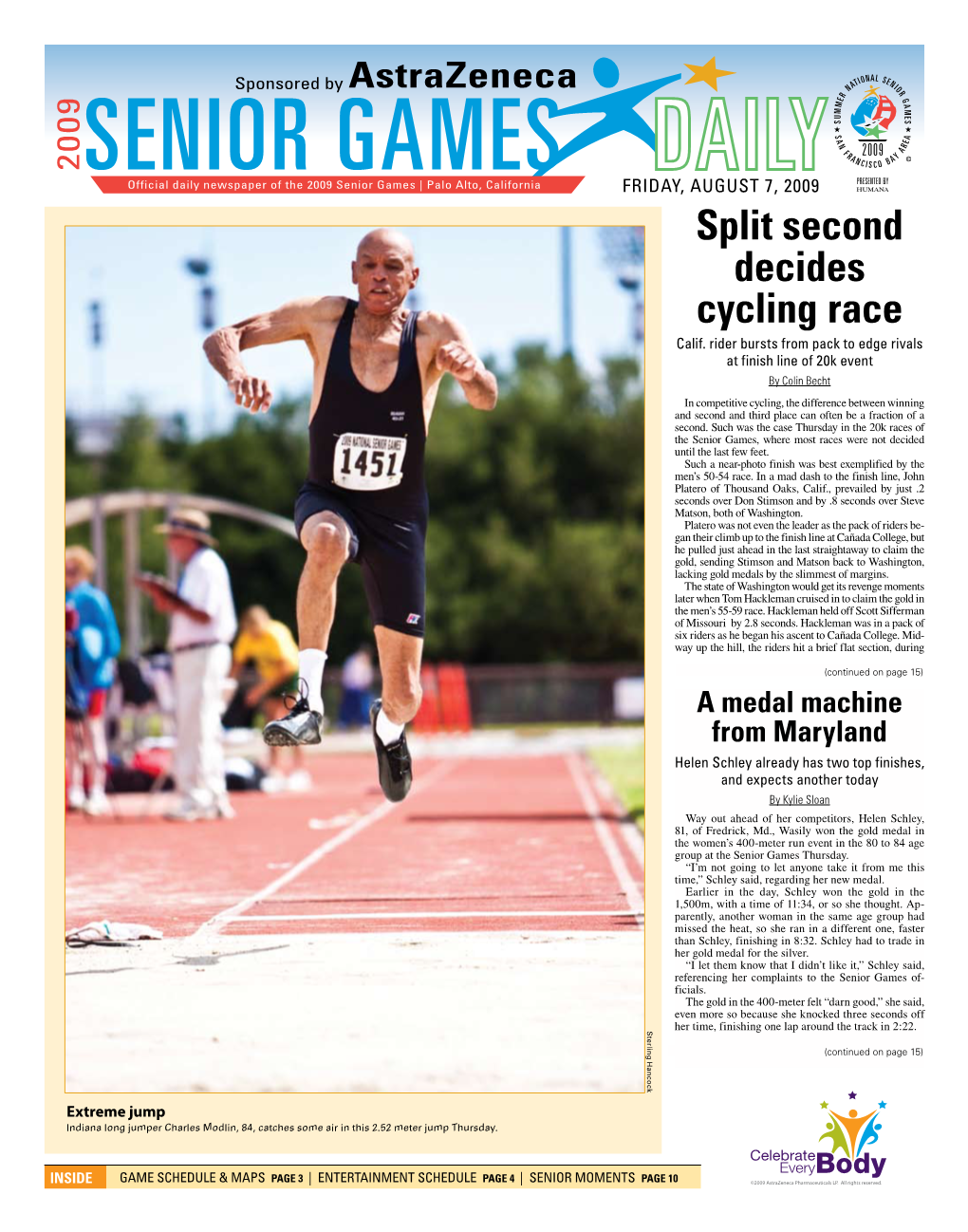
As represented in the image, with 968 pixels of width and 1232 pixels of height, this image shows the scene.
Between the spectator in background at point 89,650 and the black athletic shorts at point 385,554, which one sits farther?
Result: the spectator in background at point 89,650

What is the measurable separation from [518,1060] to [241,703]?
1390 cm

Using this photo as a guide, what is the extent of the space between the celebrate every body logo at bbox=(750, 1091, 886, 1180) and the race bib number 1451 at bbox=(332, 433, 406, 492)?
10.3 feet

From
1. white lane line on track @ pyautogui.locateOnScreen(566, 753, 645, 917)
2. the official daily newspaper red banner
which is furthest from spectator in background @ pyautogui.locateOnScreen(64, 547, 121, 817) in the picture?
the official daily newspaper red banner

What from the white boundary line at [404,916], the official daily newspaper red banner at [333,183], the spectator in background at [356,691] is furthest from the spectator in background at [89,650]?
the spectator in background at [356,691]

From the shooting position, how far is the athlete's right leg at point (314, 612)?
7203mm

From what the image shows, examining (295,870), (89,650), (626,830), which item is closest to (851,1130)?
(295,870)

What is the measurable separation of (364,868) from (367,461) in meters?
4.22

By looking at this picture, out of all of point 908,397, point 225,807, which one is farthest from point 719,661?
point 225,807

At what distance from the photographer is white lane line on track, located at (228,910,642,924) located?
332 inches

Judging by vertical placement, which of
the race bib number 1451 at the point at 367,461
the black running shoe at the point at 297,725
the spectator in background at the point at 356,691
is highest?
the race bib number 1451 at the point at 367,461

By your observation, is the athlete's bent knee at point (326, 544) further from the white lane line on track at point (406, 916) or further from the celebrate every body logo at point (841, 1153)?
the celebrate every body logo at point (841, 1153)

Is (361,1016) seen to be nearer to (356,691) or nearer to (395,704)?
(395,704)

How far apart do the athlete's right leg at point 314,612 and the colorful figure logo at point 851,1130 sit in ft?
8.51

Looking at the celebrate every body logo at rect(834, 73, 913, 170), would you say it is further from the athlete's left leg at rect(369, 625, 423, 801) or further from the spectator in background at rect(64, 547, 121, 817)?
the spectator in background at rect(64, 547, 121, 817)
